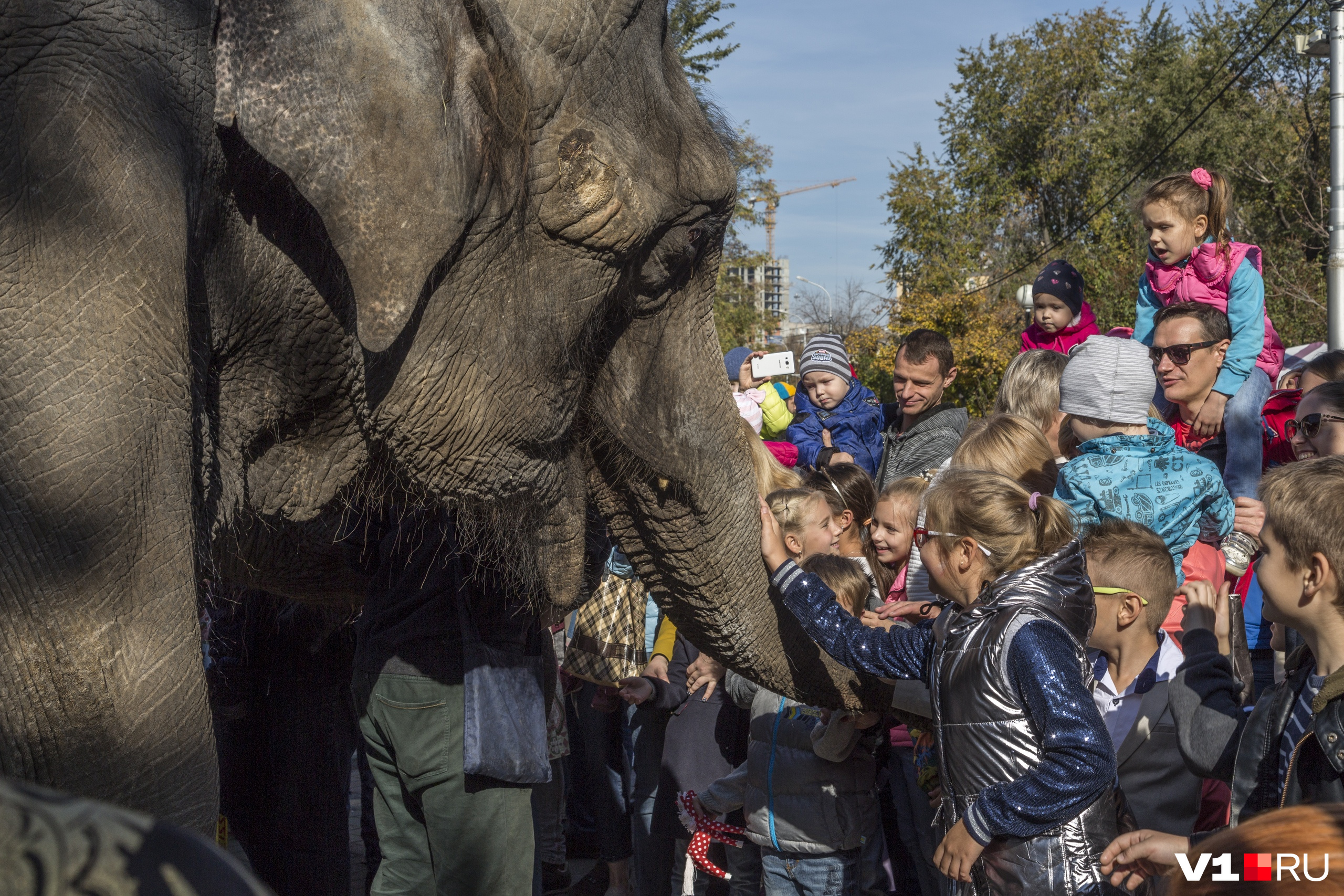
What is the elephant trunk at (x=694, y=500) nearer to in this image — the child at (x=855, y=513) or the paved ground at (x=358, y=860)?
the child at (x=855, y=513)

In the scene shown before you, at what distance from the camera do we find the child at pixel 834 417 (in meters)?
6.38

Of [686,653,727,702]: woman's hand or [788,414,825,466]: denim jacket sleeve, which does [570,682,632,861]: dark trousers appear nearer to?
[686,653,727,702]: woman's hand

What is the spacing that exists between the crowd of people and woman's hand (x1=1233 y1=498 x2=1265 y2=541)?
1cm

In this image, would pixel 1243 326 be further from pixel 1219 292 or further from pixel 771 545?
pixel 771 545

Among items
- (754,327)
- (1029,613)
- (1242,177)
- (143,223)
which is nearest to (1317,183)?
(1242,177)

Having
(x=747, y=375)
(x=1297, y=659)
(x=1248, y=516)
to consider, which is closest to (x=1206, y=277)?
(x=1248, y=516)

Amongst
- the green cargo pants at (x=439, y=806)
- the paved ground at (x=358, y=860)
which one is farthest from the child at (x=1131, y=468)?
the paved ground at (x=358, y=860)

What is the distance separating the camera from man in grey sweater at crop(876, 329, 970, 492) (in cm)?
545

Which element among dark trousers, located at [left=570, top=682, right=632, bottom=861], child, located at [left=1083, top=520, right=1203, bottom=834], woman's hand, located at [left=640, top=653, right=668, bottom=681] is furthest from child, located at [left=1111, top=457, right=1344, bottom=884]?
dark trousers, located at [left=570, top=682, right=632, bottom=861]

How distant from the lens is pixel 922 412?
5668 millimetres

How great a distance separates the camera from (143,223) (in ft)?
5.10

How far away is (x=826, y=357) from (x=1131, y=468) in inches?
114

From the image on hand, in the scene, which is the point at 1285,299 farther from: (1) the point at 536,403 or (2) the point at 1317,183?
(1) the point at 536,403

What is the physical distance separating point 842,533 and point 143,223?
3.41 m
